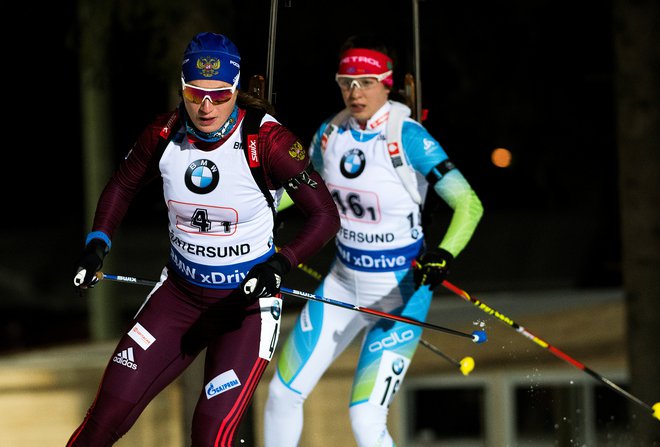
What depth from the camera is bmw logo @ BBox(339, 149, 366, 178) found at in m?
6.43

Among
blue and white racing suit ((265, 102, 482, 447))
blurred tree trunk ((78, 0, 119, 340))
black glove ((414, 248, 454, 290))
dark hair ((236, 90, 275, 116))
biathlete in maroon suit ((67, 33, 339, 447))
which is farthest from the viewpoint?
blurred tree trunk ((78, 0, 119, 340))

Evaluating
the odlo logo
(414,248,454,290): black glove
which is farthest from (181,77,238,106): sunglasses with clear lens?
the odlo logo

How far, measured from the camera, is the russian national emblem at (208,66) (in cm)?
529

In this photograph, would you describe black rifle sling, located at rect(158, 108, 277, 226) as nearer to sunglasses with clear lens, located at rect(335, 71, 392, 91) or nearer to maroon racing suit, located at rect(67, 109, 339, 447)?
maroon racing suit, located at rect(67, 109, 339, 447)

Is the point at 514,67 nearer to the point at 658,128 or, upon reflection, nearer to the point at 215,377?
the point at 658,128

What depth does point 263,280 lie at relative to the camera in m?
5.21

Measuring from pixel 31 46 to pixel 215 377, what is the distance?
8.59m

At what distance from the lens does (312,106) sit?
8000mm

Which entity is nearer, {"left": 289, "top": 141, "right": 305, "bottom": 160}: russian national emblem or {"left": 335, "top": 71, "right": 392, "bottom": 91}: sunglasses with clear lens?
{"left": 289, "top": 141, "right": 305, "bottom": 160}: russian national emblem

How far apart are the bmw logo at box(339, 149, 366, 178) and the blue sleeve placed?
23 centimetres

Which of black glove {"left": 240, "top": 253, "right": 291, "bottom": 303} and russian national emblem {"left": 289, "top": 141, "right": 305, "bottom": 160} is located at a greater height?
russian national emblem {"left": 289, "top": 141, "right": 305, "bottom": 160}

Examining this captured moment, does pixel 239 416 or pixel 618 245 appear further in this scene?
pixel 618 245

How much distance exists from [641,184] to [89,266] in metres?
4.95

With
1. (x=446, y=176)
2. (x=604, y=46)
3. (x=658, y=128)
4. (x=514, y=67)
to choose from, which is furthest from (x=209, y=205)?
(x=604, y=46)
